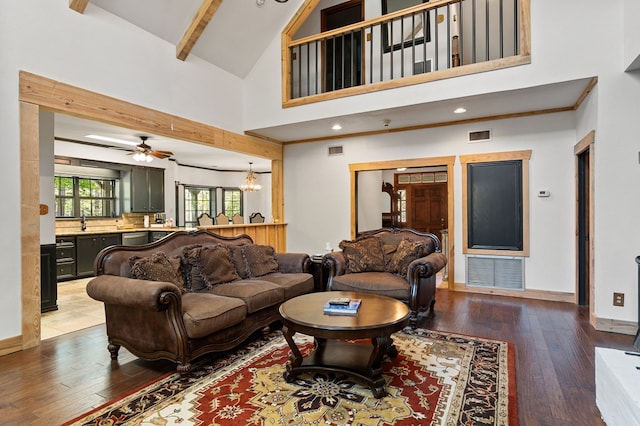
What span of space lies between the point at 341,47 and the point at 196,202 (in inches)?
253

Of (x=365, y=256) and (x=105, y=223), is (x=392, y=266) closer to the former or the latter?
(x=365, y=256)

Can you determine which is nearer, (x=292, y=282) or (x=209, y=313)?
(x=209, y=313)

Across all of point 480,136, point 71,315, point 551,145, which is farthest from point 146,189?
point 551,145

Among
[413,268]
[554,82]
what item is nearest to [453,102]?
[554,82]

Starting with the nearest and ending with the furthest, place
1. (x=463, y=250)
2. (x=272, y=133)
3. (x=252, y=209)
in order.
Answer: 1. (x=463, y=250)
2. (x=272, y=133)
3. (x=252, y=209)

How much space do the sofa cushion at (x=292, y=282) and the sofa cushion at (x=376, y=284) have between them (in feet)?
1.08

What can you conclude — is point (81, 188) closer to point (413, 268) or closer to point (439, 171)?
point (413, 268)

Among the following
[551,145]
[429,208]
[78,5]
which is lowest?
[429,208]

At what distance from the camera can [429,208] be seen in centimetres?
894

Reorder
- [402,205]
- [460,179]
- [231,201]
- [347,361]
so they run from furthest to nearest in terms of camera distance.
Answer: [231,201]
[402,205]
[460,179]
[347,361]

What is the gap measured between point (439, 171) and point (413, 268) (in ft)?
18.4

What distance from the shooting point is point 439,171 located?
8.79 metres

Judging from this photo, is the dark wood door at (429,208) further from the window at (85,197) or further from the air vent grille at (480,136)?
the window at (85,197)

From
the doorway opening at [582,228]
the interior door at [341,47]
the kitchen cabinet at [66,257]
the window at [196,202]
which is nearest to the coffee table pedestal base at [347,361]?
the doorway opening at [582,228]
